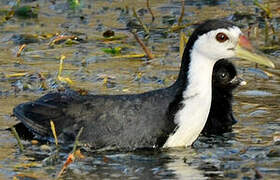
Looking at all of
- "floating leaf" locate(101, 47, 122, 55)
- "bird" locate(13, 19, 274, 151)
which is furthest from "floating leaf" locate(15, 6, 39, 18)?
"bird" locate(13, 19, 274, 151)

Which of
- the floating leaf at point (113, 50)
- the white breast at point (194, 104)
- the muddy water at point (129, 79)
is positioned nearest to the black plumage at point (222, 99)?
the muddy water at point (129, 79)

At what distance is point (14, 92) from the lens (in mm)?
10945

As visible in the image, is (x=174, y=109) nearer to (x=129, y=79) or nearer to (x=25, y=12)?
(x=129, y=79)

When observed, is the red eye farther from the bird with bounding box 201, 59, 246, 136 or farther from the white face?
the bird with bounding box 201, 59, 246, 136

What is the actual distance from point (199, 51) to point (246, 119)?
4.87ft

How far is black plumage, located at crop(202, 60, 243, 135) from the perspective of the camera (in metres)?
A: 10.0

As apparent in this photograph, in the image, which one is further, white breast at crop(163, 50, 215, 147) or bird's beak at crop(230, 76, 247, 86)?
bird's beak at crop(230, 76, 247, 86)

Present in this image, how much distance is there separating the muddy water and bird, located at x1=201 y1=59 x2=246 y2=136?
0.17 metres

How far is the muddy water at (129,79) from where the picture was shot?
847 cm

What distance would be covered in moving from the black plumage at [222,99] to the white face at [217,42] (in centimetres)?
127

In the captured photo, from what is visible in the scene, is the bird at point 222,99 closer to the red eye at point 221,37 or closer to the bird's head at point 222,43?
the bird's head at point 222,43

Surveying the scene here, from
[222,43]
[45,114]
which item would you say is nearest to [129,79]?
[45,114]

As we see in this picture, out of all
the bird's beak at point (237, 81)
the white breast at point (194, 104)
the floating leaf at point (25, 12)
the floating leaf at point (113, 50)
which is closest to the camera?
the white breast at point (194, 104)

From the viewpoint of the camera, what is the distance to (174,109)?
892cm
